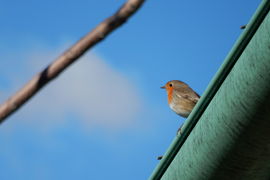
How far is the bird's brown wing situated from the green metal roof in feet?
12.4

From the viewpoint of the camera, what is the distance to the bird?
541 cm

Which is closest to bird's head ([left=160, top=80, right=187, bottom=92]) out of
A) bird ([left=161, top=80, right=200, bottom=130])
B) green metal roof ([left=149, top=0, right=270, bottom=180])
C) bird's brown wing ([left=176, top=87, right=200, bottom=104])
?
bird ([left=161, top=80, right=200, bottom=130])

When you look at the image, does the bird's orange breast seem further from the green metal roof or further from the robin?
the green metal roof

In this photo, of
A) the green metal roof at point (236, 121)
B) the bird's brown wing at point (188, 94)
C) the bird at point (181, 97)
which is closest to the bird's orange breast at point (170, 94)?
the bird at point (181, 97)

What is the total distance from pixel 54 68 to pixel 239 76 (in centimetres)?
83

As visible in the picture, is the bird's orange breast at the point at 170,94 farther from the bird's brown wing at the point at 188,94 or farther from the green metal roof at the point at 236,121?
the green metal roof at the point at 236,121

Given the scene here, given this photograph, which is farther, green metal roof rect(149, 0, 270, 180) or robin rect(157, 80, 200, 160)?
robin rect(157, 80, 200, 160)

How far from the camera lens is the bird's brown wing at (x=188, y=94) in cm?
549

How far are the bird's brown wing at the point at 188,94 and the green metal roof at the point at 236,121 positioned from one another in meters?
3.78

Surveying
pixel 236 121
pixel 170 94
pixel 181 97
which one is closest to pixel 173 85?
pixel 170 94

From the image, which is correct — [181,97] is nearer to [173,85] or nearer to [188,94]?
[188,94]

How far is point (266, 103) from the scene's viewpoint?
1337 millimetres

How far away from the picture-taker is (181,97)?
5559 millimetres

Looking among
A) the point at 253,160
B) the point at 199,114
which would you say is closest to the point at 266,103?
the point at 253,160
